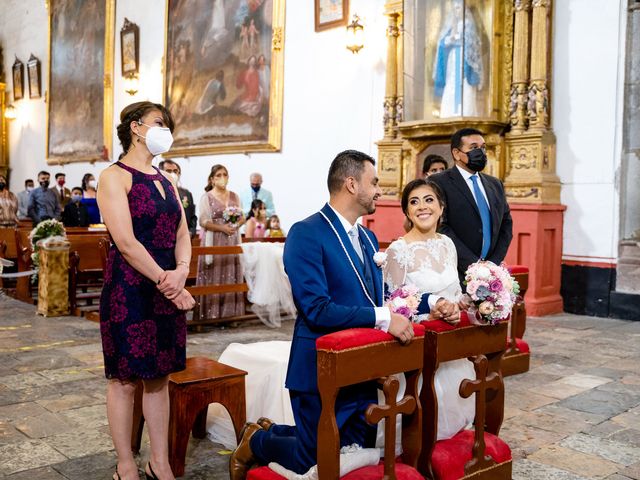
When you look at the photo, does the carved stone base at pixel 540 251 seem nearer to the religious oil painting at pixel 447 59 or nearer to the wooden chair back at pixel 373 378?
the religious oil painting at pixel 447 59

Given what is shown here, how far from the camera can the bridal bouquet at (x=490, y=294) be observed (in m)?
2.89

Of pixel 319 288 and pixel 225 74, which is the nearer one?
pixel 319 288

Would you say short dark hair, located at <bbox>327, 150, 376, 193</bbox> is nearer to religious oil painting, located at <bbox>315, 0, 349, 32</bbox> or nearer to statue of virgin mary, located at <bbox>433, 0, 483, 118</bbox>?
statue of virgin mary, located at <bbox>433, 0, 483, 118</bbox>

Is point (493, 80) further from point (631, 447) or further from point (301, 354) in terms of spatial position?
point (301, 354)

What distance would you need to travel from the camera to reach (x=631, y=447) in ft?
12.0

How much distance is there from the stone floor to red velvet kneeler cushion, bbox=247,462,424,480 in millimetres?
620

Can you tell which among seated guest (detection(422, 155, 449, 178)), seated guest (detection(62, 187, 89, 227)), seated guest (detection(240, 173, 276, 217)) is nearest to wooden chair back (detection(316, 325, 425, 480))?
seated guest (detection(422, 155, 449, 178))

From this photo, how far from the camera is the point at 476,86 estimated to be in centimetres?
834

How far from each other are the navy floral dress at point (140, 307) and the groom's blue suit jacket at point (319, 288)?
598 millimetres

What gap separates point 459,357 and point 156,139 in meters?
1.57

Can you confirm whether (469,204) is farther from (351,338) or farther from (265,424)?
(351,338)

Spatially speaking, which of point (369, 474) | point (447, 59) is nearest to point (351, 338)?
point (369, 474)

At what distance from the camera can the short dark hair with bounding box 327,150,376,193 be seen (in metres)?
2.69

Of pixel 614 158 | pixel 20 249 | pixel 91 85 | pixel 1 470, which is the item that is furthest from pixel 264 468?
pixel 91 85
